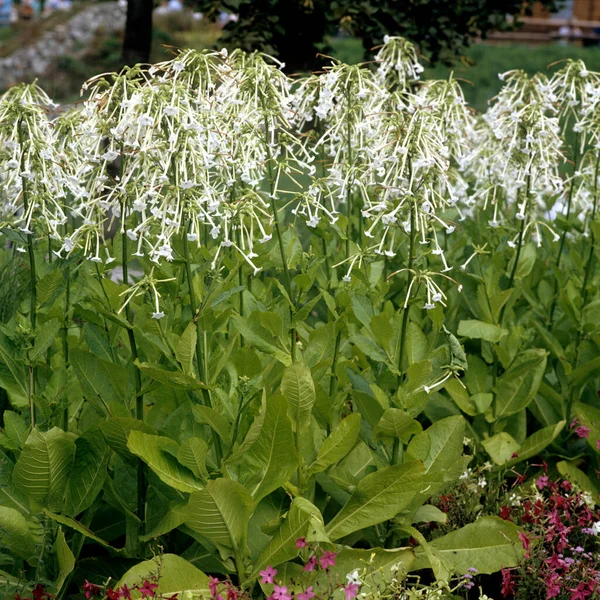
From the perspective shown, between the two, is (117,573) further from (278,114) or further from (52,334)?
(278,114)

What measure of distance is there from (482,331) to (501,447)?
1.70ft

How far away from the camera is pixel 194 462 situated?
2.83 meters

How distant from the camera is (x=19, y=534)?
9.61ft

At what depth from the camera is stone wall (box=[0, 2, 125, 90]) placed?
2212cm

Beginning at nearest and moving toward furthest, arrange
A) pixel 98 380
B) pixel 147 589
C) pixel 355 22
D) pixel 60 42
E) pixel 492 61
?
pixel 147 589 < pixel 98 380 < pixel 355 22 < pixel 492 61 < pixel 60 42

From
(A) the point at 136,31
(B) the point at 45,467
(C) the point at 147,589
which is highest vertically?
(A) the point at 136,31

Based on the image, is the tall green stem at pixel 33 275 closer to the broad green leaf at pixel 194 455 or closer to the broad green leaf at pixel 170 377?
the broad green leaf at pixel 170 377

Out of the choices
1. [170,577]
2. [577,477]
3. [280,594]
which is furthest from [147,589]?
[577,477]

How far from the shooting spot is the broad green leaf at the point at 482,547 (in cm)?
318

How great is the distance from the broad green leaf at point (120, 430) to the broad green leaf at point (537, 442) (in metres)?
1.70

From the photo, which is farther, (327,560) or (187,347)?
(187,347)

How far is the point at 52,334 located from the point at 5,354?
184mm

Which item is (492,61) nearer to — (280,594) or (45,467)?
(45,467)

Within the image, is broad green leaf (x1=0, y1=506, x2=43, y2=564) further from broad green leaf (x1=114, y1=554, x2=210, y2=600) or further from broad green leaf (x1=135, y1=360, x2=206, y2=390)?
broad green leaf (x1=135, y1=360, x2=206, y2=390)
